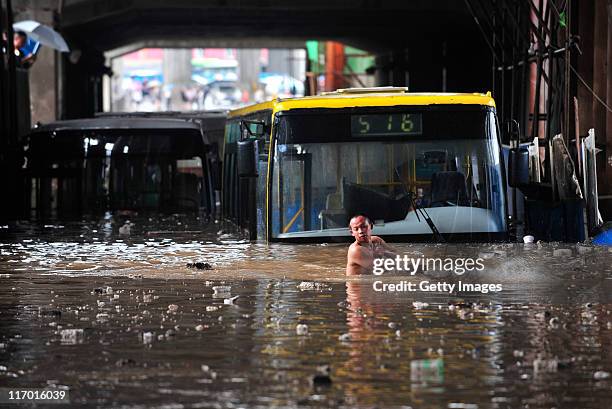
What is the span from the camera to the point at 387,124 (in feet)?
54.7

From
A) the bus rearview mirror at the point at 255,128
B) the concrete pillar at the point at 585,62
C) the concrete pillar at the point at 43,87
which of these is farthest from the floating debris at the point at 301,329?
the concrete pillar at the point at 43,87

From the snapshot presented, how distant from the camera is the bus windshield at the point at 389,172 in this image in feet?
53.3

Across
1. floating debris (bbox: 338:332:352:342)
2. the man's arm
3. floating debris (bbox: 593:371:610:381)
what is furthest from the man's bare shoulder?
floating debris (bbox: 593:371:610:381)

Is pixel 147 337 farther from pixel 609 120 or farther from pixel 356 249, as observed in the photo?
pixel 609 120

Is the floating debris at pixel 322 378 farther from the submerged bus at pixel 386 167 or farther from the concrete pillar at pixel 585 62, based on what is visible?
the concrete pillar at pixel 585 62

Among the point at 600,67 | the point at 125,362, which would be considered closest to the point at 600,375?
the point at 125,362

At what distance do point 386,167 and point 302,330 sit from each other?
584 centimetres

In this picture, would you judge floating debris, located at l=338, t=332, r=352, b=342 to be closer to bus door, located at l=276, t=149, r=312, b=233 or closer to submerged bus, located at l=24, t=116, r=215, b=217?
bus door, located at l=276, t=149, r=312, b=233

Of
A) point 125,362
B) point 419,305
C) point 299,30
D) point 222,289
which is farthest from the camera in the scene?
point 299,30

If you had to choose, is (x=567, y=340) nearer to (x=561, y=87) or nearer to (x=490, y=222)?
(x=490, y=222)

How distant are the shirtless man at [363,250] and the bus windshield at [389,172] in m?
1.99

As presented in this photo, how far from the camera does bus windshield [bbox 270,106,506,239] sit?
16234 mm

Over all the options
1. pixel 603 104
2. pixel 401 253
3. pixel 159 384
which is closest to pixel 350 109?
pixel 401 253

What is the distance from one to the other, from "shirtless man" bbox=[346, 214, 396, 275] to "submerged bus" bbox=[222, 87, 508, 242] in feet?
6.53
